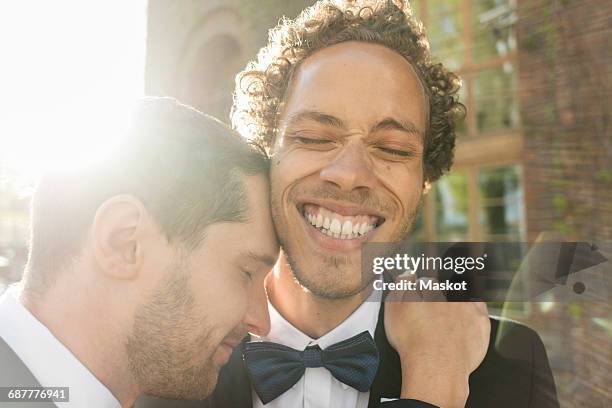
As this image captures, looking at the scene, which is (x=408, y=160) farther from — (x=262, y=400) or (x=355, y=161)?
(x=262, y=400)

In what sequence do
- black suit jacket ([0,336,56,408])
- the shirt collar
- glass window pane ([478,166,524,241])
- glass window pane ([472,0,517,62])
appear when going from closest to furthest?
black suit jacket ([0,336,56,408]), the shirt collar, glass window pane ([472,0,517,62]), glass window pane ([478,166,524,241])

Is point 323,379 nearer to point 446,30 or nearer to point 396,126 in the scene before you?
point 396,126

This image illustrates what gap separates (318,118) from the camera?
1.50 metres

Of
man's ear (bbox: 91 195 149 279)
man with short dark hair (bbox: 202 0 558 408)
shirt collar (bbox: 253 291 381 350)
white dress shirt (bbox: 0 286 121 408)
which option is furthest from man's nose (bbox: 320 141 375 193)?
white dress shirt (bbox: 0 286 121 408)

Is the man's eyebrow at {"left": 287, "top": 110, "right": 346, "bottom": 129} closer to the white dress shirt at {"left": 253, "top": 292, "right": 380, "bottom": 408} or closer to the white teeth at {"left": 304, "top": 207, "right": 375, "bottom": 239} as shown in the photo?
the white teeth at {"left": 304, "top": 207, "right": 375, "bottom": 239}

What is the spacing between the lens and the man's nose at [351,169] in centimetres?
145

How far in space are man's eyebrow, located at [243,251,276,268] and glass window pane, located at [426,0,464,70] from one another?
3.82 meters

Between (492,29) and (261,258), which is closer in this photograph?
(261,258)

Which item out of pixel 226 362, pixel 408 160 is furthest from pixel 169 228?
pixel 408 160

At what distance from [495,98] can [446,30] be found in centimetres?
66

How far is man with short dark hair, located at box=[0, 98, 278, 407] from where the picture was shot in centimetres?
130

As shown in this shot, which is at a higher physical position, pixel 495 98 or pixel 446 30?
pixel 446 30

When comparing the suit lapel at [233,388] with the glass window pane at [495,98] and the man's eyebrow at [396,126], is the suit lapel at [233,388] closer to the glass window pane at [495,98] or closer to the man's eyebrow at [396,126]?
the man's eyebrow at [396,126]

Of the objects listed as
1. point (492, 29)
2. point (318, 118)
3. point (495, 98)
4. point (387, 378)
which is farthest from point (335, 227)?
point (495, 98)
